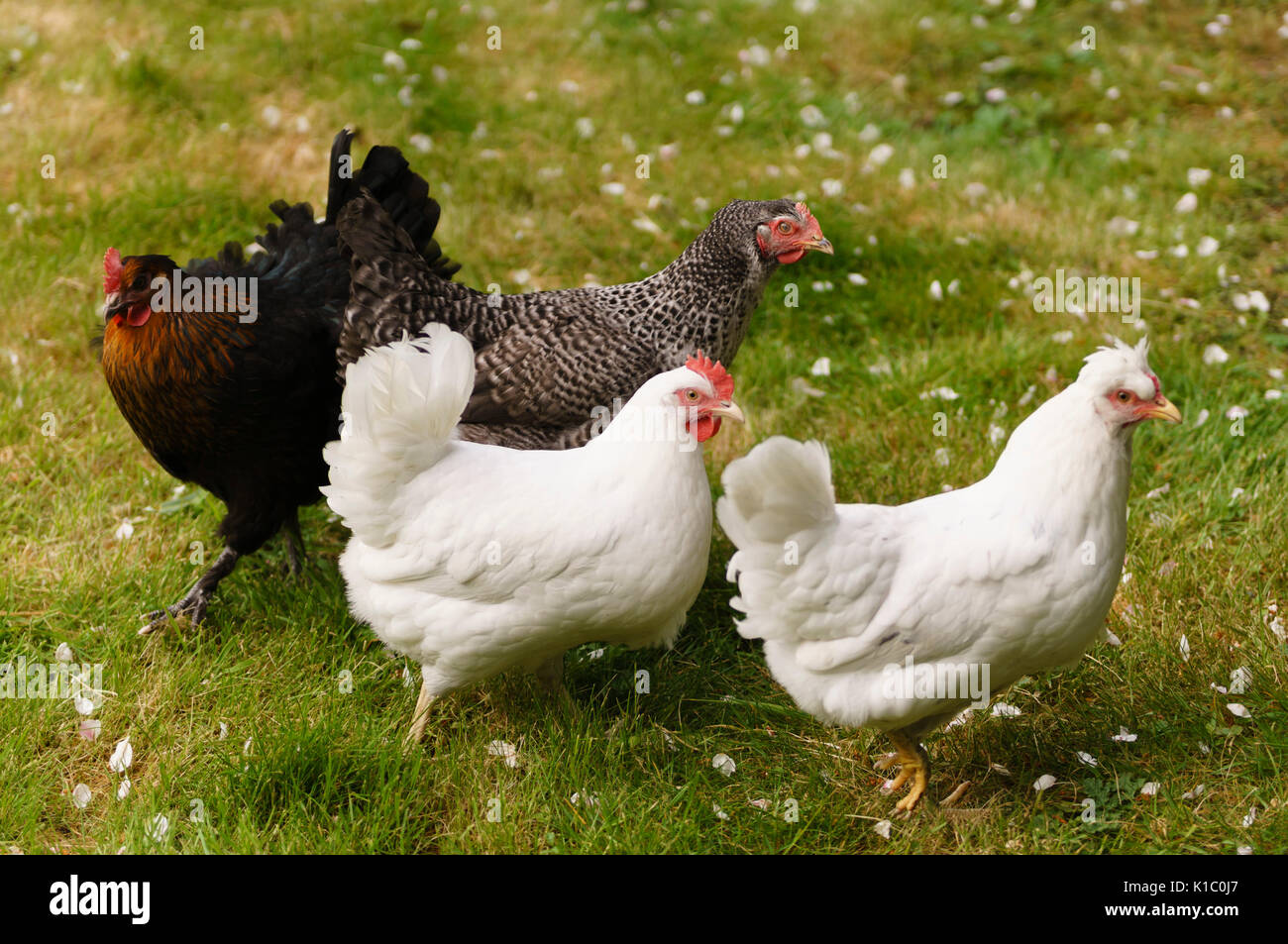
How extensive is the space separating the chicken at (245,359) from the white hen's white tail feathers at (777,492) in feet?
6.04

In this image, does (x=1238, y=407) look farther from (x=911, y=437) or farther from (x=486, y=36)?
(x=486, y=36)

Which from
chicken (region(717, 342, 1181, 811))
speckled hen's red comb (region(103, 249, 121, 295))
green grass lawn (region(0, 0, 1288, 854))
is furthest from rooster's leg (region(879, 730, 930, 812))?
speckled hen's red comb (region(103, 249, 121, 295))

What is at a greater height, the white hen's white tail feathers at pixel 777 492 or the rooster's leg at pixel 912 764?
the white hen's white tail feathers at pixel 777 492

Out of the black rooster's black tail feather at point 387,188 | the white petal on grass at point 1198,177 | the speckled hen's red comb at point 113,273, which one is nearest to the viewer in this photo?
the speckled hen's red comb at point 113,273

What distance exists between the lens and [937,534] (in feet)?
9.92

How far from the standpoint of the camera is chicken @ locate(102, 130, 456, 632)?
3.79m

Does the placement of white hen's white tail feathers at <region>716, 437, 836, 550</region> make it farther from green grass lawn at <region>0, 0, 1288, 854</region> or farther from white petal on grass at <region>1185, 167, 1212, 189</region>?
white petal on grass at <region>1185, 167, 1212, 189</region>

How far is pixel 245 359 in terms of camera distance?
386 centimetres

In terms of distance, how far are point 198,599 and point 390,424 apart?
142 centimetres

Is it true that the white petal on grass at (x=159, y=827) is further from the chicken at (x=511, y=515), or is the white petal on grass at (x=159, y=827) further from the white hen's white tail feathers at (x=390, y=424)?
the white hen's white tail feathers at (x=390, y=424)

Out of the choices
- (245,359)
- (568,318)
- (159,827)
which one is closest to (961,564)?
→ (568,318)

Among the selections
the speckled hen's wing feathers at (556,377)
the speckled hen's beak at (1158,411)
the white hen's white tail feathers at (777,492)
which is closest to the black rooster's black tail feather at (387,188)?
the speckled hen's wing feathers at (556,377)

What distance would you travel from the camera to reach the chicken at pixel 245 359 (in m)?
3.79

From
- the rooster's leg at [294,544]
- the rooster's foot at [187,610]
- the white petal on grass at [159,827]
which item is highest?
the rooster's leg at [294,544]
